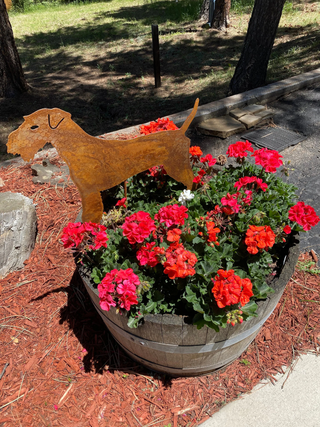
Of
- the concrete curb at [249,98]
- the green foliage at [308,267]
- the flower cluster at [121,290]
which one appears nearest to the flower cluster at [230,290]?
the flower cluster at [121,290]

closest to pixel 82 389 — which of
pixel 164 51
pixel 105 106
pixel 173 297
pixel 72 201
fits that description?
pixel 173 297

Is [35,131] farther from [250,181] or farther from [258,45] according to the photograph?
[258,45]

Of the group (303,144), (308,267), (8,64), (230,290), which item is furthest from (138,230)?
(8,64)

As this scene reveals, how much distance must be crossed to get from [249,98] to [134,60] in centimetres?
431

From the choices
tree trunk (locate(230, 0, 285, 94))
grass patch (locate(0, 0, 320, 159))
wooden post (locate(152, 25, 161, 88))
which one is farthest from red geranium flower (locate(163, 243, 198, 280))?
wooden post (locate(152, 25, 161, 88))

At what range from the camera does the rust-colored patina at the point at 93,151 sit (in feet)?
5.92

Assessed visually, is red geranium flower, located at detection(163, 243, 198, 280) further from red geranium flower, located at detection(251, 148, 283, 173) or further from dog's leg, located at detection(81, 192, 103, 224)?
red geranium flower, located at detection(251, 148, 283, 173)

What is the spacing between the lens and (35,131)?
5.93 ft

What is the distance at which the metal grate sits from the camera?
13.6 feet

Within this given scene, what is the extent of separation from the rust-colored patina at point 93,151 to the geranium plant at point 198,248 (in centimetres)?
24

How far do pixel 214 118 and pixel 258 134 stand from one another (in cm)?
67

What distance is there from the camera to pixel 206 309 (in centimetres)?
158

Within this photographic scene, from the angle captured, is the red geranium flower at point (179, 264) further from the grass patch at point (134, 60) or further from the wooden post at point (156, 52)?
the wooden post at point (156, 52)

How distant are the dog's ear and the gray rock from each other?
1136 mm
